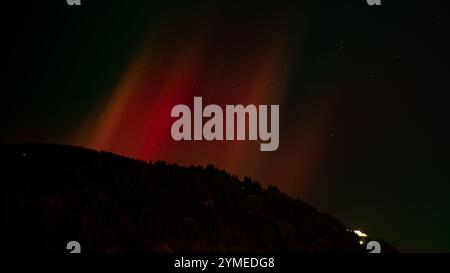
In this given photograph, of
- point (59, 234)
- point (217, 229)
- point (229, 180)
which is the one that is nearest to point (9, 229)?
point (59, 234)

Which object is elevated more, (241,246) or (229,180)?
(229,180)

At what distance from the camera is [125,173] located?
526 inches

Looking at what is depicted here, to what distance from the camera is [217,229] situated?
11234 millimetres

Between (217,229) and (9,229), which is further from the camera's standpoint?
(217,229)

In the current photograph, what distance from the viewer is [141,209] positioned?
1220 cm

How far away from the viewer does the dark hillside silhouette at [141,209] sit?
1045 centimetres

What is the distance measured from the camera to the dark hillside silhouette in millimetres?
10453
